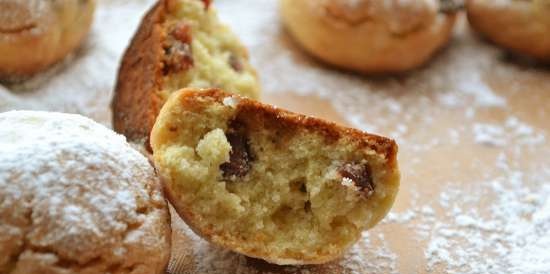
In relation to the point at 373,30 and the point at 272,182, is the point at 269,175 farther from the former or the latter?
the point at 373,30

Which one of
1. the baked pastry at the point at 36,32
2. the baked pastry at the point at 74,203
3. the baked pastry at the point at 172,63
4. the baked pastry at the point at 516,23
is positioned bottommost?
the baked pastry at the point at 74,203

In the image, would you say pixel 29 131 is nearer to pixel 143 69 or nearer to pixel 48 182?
pixel 48 182

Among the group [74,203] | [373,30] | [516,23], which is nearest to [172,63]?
[74,203]

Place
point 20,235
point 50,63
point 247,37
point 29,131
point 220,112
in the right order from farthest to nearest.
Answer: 1. point 247,37
2. point 50,63
3. point 220,112
4. point 29,131
5. point 20,235

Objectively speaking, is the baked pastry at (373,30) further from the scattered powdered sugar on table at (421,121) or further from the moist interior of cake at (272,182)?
the moist interior of cake at (272,182)

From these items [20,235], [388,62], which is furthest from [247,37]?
[20,235]

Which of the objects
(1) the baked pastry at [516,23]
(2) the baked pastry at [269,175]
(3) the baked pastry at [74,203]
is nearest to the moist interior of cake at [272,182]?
(2) the baked pastry at [269,175]
